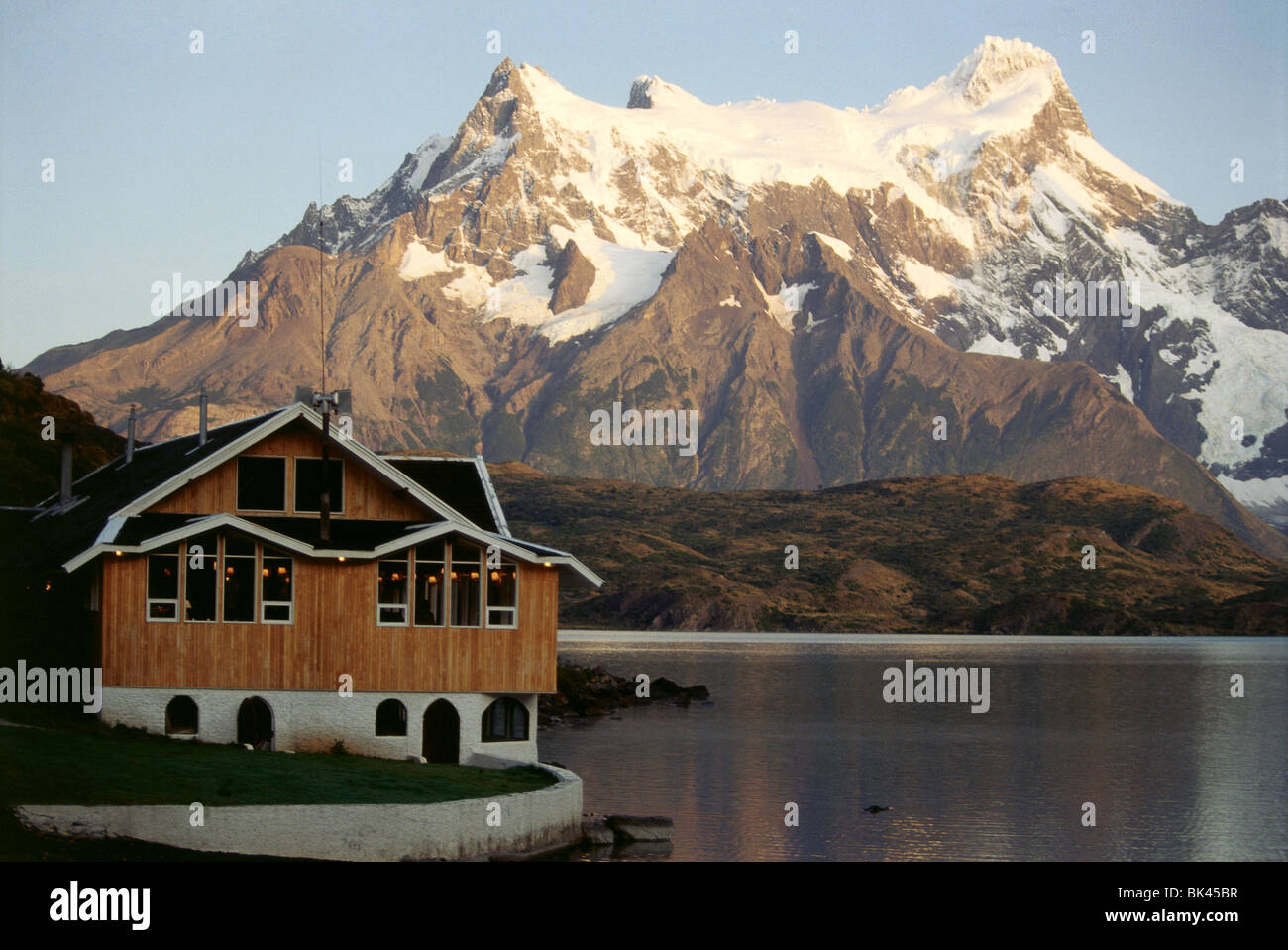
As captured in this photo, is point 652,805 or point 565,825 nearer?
A: point 565,825

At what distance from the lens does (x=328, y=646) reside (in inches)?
1909

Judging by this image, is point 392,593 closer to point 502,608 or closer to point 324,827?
point 502,608

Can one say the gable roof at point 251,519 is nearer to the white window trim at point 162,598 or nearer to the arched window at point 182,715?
the white window trim at point 162,598

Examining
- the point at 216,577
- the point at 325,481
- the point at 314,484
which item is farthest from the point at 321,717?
the point at 314,484

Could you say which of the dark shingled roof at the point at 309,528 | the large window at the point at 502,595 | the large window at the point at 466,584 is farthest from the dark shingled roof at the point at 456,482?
the dark shingled roof at the point at 309,528

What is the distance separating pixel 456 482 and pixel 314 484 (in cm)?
613

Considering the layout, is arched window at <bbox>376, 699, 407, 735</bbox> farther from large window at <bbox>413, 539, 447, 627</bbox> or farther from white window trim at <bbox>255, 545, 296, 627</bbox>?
white window trim at <bbox>255, 545, 296, 627</bbox>

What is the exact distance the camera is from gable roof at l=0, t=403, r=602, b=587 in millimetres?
47562

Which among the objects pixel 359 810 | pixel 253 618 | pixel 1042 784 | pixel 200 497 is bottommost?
pixel 1042 784

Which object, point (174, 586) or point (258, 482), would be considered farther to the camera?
point (258, 482)

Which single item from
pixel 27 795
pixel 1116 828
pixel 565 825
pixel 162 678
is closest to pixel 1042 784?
pixel 1116 828
